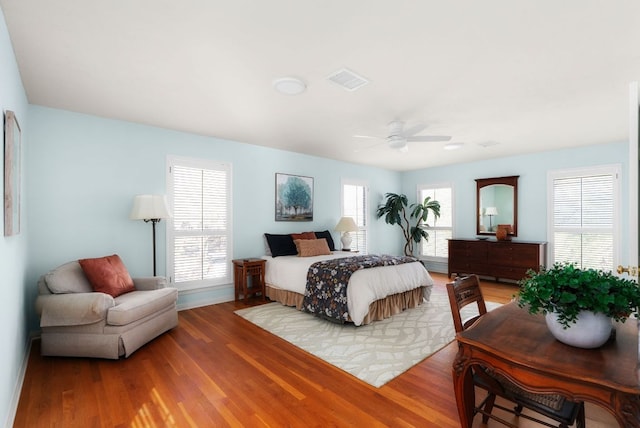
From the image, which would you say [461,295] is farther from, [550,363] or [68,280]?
[68,280]

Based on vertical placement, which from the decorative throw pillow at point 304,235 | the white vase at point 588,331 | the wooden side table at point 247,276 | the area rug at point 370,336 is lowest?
the area rug at point 370,336

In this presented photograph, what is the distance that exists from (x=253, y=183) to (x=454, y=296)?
391cm

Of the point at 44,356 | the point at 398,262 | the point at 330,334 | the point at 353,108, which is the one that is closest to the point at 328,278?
the point at 330,334

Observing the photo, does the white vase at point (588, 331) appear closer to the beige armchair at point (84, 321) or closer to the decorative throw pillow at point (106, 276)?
the beige armchair at point (84, 321)

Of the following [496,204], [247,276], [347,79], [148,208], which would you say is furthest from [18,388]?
[496,204]

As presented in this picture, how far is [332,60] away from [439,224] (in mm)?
5753

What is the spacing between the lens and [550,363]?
1262 millimetres

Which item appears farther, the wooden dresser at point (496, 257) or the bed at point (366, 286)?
the wooden dresser at point (496, 257)

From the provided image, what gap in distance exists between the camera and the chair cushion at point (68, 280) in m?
2.91

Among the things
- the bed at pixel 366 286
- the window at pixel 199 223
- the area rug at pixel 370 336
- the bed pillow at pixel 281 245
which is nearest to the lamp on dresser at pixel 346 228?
the bed at pixel 366 286

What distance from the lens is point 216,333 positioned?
347cm

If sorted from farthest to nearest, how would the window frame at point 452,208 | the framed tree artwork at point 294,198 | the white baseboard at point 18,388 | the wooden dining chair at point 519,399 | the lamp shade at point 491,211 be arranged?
1. the window frame at point 452,208
2. the lamp shade at point 491,211
3. the framed tree artwork at point 294,198
4. the white baseboard at point 18,388
5. the wooden dining chair at point 519,399

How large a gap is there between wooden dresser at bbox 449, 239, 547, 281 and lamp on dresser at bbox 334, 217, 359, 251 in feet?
7.29

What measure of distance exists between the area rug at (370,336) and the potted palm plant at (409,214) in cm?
289
